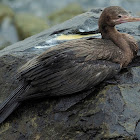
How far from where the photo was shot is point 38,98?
5.70 metres

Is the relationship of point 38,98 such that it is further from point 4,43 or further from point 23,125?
point 4,43

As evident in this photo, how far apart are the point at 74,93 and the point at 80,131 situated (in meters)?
0.65

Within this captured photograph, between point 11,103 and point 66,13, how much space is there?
33.5 ft

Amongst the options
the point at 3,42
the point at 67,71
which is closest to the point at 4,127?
the point at 67,71

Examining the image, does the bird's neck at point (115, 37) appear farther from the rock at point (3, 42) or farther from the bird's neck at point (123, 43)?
the rock at point (3, 42)

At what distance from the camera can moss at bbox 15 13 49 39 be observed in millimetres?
13909

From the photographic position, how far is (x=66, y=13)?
15492 mm

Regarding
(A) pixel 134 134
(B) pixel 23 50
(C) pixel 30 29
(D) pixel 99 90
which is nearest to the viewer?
(A) pixel 134 134

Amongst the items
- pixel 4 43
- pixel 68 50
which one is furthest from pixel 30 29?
pixel 68 50

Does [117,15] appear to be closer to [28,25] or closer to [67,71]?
[67,71]

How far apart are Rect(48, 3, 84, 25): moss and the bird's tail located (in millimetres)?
9705

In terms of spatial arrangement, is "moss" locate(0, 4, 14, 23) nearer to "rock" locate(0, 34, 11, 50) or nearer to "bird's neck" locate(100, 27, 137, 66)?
"rock" locate(0, 34, 11, 50)

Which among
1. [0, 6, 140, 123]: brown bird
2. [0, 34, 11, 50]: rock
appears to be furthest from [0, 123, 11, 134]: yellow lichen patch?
[0, 34, 11, 50]: rock

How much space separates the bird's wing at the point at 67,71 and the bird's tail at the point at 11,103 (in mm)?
187
